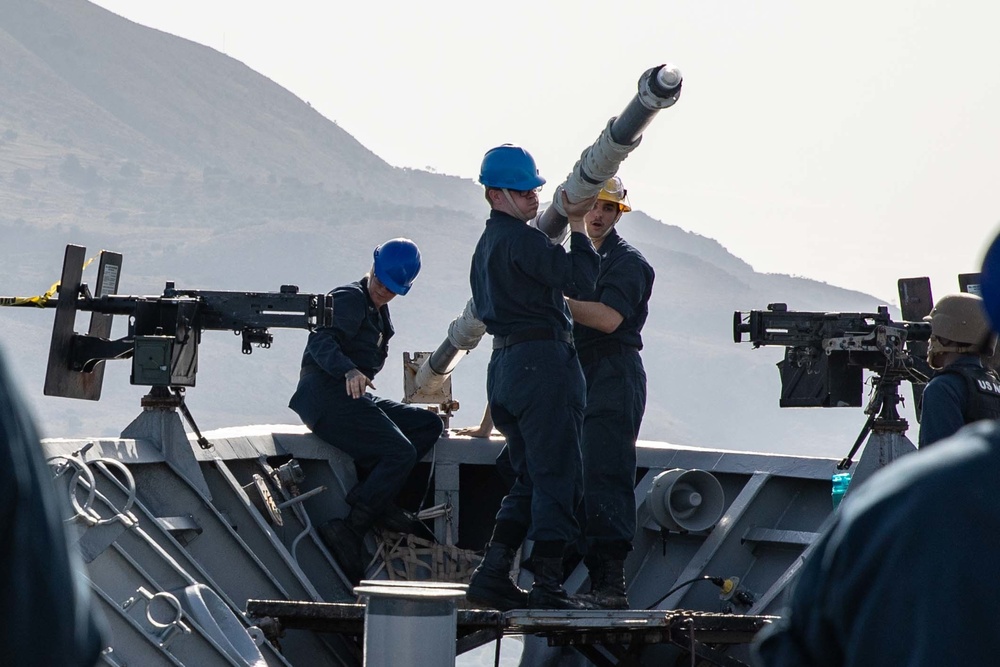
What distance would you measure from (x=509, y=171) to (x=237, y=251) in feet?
499

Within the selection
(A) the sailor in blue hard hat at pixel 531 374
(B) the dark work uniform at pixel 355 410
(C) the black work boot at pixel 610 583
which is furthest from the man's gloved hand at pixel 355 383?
(C) the black work boot at pixel 610 583

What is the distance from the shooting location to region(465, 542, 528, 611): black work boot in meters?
6.05

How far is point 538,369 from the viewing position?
236 inches

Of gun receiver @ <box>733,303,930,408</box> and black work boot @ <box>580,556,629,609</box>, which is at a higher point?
gun receiver @ <box>733,303,930,408</box>

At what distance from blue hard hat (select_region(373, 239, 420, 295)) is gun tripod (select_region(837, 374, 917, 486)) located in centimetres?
242

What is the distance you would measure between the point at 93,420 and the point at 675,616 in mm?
124457

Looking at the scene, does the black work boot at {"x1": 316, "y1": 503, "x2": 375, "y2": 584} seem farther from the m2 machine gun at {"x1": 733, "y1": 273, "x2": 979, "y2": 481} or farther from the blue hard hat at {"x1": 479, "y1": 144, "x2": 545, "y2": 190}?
the blue hard hat at {"x1": 479, "y1": 144, "x2": 545, "y2": 190}

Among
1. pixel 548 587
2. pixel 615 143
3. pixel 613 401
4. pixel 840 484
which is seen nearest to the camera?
pixel 548 587

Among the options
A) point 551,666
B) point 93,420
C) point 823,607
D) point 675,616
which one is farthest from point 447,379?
point 93,420

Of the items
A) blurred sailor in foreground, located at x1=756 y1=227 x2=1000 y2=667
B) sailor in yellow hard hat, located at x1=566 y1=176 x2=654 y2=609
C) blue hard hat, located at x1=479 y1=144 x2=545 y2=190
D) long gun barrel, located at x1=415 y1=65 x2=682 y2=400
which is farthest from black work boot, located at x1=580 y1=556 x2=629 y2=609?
blurred sailor in foreground, located at x1=756 y1=227 x2=1000 y2=667

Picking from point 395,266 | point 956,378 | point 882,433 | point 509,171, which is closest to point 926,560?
point 956,378

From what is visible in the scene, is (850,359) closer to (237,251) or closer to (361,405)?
(361,405)

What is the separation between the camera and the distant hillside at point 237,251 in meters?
145

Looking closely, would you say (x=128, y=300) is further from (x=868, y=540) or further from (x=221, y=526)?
(x=868, y=540)
